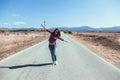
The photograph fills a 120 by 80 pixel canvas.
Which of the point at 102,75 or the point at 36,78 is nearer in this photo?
the point at 36,78

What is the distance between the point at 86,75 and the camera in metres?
9.17

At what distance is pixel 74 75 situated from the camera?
30.0 ft

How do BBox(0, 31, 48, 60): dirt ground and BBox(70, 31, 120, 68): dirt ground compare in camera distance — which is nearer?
BBox(70, 31, 120, 68): dirt ground

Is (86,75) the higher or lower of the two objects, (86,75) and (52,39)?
the lower

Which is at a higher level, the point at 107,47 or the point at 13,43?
the point at 107,47

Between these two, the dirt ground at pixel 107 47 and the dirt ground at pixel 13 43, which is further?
the dirt ground at pixel 13 43

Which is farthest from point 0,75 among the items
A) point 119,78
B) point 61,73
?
point 119,78

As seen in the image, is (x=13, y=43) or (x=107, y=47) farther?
(x=13, y=43)

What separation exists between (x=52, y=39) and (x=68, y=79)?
12.7 feet

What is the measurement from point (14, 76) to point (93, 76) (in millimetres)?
2977

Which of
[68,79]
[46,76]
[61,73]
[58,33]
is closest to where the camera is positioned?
[68,79]

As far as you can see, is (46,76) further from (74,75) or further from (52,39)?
(52,39)

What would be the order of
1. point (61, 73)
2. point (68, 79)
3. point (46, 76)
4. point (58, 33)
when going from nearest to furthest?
point (68, 79) → point (46, 76) → point (61, 73) → point (58, 33)

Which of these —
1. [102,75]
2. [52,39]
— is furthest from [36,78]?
[52,39]
